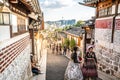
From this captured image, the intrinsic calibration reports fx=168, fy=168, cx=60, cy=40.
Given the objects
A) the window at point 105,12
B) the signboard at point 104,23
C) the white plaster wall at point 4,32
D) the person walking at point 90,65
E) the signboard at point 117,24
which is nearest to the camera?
the white plaster wall at point 4,32

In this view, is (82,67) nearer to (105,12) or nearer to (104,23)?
(104,23)

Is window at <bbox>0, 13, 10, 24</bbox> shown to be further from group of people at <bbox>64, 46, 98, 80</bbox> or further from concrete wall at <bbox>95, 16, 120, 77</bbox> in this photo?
concrete wall at <bbox>95, 16, 120, 77</bbox>

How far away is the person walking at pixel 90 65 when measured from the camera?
846cm

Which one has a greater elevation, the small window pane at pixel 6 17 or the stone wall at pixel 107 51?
the small window pane at pixel 6 17

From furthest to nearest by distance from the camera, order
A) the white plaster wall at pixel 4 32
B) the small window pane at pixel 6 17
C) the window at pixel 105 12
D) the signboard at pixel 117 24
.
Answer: the window at pixel 105 12 → the signboard at pixel 117 24 → the small window pane at pixel 6 17 → the white plaster wall at pixel 4 32

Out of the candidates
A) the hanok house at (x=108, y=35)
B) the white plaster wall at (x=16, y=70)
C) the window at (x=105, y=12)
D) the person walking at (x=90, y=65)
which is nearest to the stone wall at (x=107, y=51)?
the hanok house at (x=108, y=35)

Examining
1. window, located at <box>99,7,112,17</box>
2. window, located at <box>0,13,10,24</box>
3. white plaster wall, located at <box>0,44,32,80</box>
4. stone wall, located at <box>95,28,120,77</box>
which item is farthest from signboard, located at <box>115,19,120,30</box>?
window, located at <box>0,13,10,24</box>

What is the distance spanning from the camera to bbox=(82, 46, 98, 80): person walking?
27.8 feet

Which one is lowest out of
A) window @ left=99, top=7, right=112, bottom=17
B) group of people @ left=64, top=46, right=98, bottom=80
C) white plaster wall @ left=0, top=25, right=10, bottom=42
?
group of people @ left=64, top=46, right=98, bottom=80

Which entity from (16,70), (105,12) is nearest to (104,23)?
(105,12)

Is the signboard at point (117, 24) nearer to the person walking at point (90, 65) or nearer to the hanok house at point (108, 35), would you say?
the hanok house at point (108, 35)

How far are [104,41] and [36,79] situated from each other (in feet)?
17.6

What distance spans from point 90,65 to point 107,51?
2749 millimetres

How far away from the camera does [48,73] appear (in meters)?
13.3
